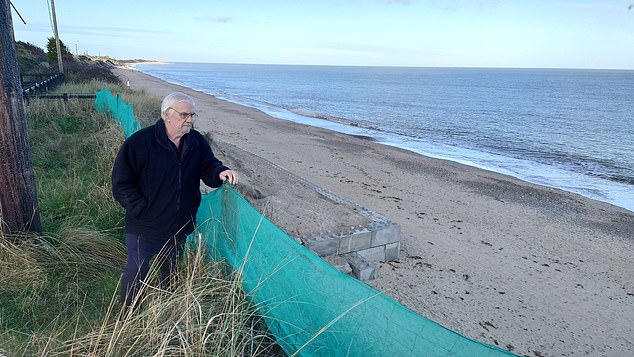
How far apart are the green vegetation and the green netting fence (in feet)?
0.61

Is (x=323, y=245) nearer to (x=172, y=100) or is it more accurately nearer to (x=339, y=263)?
(x=339, y=263)

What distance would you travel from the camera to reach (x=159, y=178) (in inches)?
112

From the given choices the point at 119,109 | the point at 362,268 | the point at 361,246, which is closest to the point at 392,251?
the point at 361,246

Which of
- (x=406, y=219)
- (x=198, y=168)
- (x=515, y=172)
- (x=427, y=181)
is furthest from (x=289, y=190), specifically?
(x=515, y=172)

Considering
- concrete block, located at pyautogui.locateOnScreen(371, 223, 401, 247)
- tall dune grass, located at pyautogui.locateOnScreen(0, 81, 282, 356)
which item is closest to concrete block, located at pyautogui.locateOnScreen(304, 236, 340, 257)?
concrete block, located at pyautogui.locateOnScreen(371, 223, 401, 247)

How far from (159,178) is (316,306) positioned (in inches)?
51.8

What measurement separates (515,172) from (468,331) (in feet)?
40.2

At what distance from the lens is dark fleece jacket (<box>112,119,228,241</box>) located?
2.78 m

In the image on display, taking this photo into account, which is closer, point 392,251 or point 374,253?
point 374,253

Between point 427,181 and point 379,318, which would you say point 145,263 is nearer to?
point 379,318

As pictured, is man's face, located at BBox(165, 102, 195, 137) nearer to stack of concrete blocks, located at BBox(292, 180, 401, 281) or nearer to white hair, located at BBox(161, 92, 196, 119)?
white hair, located at BBox(161, 92, 196, 119)

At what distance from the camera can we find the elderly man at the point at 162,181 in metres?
2.78

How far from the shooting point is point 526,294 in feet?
18.9

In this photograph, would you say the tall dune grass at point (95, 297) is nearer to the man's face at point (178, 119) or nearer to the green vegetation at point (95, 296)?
the green vegetation at point (95, 296)
